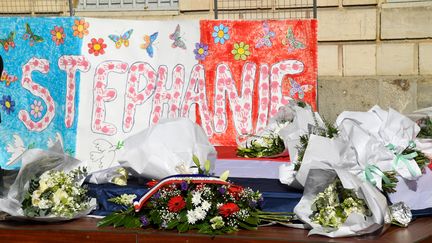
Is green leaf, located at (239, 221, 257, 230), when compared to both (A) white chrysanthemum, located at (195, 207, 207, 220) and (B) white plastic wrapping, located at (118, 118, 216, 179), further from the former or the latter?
(B) white plastic wrapping, located at (118, 118, 216, 179)

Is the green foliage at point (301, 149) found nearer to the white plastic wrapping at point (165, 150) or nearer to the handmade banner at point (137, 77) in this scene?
the white plastic wrapping at point (165, 150)

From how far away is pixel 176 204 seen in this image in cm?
517

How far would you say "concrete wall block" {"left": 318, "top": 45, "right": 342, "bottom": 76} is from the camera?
10.8 metres

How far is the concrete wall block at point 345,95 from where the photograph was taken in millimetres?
10391

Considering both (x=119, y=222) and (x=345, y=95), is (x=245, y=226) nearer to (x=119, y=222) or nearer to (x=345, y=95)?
(x=119, y=222)

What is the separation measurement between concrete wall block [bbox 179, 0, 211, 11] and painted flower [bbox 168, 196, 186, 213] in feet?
21.7

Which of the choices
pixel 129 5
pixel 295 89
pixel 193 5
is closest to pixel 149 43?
pixel 295 89

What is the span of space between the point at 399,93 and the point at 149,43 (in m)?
3.24

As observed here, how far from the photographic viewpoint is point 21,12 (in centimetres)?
1206

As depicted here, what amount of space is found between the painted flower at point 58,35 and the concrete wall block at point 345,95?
339 cm

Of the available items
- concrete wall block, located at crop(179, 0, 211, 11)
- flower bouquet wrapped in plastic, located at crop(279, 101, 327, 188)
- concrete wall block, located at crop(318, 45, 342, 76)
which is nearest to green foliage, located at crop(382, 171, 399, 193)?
flower bouquet wrapped in plastic, located at crop(279, 101, 327, 188)

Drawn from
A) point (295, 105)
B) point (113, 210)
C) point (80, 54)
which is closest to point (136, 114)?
point (80, 54)

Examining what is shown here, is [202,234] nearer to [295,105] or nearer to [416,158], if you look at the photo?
[416,158]

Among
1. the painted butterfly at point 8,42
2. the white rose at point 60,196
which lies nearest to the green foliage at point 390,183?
the white rose at point 60,196
